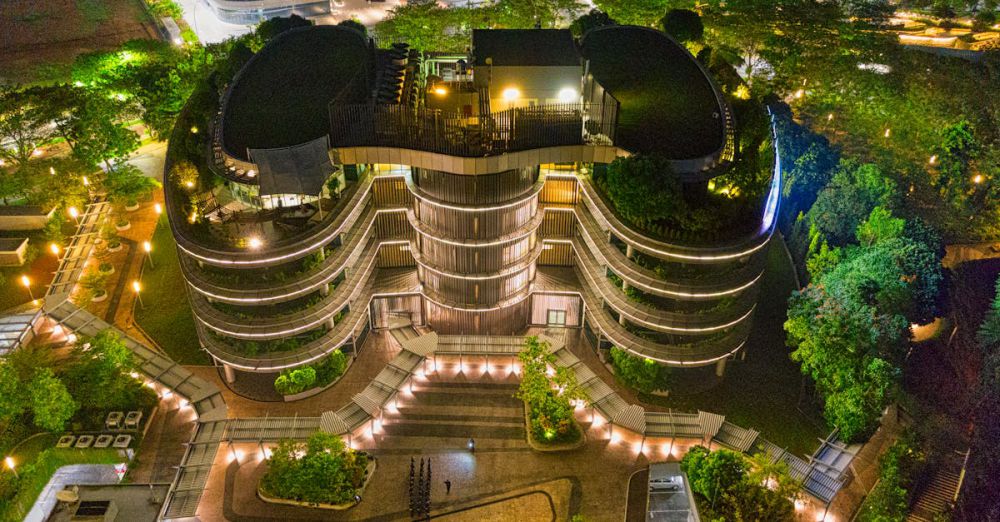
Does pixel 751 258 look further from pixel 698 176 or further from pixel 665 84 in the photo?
pixel 665 84

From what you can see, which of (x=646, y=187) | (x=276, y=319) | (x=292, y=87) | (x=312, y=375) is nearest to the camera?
(x=646, y=187)

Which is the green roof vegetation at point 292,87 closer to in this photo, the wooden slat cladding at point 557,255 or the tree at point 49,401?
the tree at point 49,401

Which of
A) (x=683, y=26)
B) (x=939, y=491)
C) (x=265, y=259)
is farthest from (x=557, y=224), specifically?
(x=683, y=26)

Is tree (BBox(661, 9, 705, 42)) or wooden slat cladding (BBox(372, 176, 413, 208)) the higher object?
tree (BBox(661, 9, 705, 42))

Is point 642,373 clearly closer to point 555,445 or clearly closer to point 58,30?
point 555,445

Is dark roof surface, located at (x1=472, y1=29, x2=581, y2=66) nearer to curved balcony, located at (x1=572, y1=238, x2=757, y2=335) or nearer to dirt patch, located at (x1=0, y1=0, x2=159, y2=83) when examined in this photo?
curved balcony, located at (x1=572, y1=238, x2=757, y2=335)

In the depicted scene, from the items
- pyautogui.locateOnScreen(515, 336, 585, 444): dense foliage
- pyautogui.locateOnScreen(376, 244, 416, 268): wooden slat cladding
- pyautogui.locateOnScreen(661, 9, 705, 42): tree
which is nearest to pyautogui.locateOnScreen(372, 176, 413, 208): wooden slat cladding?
pyautogui.locateOnScreen(376, 244, 416, 268): wooden slat cladding

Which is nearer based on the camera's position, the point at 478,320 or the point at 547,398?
the point at 547,398

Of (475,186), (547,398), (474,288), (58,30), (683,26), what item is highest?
(683,26)
